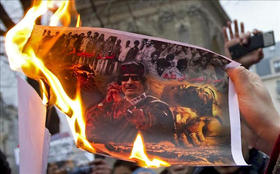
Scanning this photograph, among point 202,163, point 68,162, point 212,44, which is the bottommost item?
point 68,162

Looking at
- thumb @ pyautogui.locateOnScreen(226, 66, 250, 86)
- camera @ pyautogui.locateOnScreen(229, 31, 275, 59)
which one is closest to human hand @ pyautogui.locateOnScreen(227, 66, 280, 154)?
thumb @ pyautogui.locateOnScreen(226, 66, 250, 86)

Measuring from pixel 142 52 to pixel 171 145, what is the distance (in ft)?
1.26

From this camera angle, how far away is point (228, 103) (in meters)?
1.60

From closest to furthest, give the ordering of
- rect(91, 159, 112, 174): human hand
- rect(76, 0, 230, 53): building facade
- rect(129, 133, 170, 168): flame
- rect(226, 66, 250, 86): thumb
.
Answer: rect(129, 133, 170, 168): flame
rect(226, 66, 250, 86): thumb
rect(91, 159, 112, 174): human hand
rect(76, 0, 230, 53): building facade

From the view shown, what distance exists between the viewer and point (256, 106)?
1.59 meters

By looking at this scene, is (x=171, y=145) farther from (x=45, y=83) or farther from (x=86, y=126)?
(x=45, y=83)

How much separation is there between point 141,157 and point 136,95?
25cm

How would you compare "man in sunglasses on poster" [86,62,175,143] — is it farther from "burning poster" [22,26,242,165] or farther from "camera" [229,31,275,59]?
"camera" [229,31,275,59]

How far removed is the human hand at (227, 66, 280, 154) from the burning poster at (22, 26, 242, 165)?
2.7 inches

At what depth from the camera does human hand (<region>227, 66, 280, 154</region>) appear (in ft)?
5.13

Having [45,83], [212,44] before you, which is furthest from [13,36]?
[212,44]

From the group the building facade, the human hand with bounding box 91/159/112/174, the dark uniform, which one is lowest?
the human hand with bounding box 91/159/112/174

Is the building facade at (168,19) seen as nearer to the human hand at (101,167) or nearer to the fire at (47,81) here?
the human hand at (101,167)

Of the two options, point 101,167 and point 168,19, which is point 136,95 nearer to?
point 101,167
